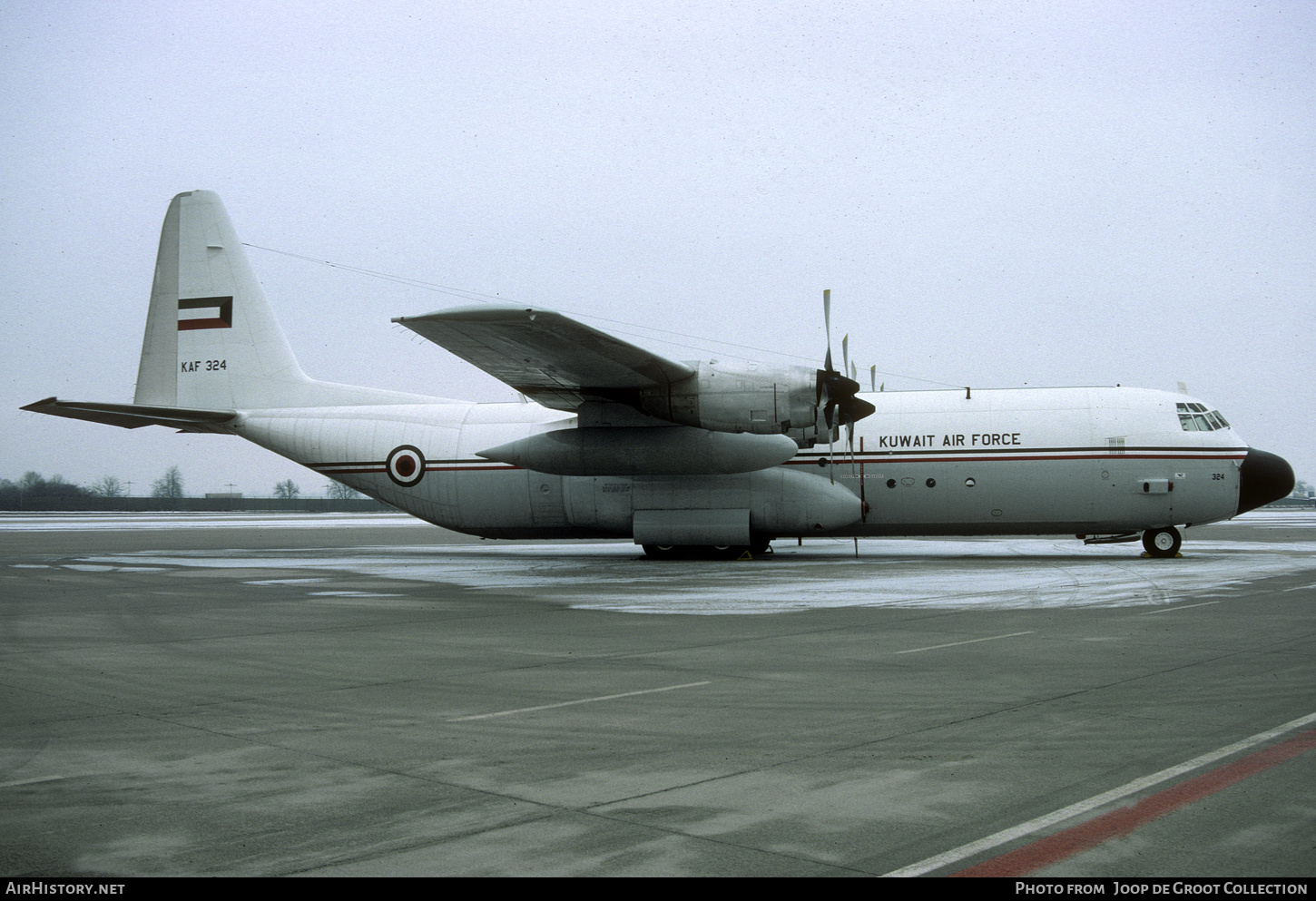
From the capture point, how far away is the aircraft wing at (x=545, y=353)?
17.0m

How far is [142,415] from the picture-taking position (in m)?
25.6

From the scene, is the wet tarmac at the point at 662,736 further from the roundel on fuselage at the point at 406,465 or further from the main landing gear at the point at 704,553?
the roundel on fuselage at the point at 406,465

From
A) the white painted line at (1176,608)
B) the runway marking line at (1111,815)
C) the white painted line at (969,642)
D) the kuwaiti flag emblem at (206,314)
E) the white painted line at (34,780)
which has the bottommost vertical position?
the white painted line at (1176,608)

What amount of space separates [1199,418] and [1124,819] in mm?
21837

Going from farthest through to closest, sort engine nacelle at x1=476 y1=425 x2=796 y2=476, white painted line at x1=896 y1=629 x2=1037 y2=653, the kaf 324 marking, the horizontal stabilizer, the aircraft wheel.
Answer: the kaf 324 marking
the horizontal stabilizer
the aircraft wheel
engine nacelle at x1=476 y1=425 x2=796 y2=476
white painted line at x1=896 y1=629 x2=1037 y2=653

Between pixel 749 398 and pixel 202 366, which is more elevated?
pixel 202 366

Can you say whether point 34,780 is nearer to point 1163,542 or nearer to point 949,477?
point 949,477

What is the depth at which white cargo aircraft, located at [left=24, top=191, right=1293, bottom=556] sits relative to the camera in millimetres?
20750

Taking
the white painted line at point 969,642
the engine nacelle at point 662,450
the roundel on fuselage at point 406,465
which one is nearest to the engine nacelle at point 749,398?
the engine nacelle at point 662,450

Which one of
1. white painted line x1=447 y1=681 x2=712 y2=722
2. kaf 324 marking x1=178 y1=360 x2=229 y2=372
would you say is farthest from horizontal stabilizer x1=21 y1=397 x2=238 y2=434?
white painted line x1=447 y1=681 x2=712 y2=722

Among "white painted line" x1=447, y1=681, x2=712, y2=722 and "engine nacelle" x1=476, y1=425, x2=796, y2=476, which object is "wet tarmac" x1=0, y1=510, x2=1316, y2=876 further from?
"engine nacelle" x1=476, y1=425, x2=796, y2=476

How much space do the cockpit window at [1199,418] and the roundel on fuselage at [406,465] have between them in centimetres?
1846

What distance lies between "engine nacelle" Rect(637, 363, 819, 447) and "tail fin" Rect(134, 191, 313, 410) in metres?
12.4

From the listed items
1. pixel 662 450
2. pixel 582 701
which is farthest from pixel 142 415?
pixel 582 701
